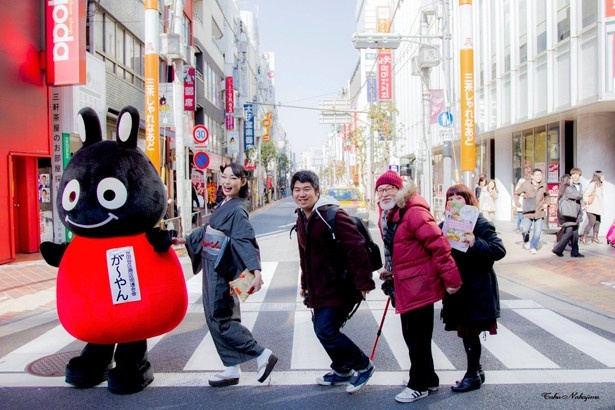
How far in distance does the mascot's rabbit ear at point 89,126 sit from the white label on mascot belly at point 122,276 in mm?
949

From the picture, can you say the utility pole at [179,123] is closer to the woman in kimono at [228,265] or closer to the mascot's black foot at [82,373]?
the mascot's black foot at [82,373]

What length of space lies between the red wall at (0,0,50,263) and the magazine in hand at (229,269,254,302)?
936cm

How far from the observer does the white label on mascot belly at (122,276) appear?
412 centimetres

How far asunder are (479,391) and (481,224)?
1.32 metres

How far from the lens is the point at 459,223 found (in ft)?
13.6

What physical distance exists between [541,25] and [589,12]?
3.04 metres

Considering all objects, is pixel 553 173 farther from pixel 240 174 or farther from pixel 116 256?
pixel 116 256

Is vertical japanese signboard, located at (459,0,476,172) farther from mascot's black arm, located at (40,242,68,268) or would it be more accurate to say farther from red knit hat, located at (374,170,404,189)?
mascot's black arm, located at (40,242,68,268)

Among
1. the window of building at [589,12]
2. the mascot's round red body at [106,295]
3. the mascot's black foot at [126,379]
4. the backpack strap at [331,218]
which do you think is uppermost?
the window of building at [589,12]

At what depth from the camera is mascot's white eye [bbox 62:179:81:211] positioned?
165 inches

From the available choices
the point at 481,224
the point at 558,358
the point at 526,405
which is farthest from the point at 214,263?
the point at 558,358

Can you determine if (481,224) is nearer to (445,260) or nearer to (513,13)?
(445,260)

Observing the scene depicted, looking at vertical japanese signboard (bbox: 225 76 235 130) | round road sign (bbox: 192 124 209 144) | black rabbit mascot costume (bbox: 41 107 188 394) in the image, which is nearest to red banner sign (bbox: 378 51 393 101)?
vertical japanese signboard (bbox: 225 76 235 130)

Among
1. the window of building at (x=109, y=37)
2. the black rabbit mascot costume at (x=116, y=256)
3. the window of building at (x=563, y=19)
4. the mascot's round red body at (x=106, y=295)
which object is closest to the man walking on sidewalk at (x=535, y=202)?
the window of building at (x=563, y=19)
